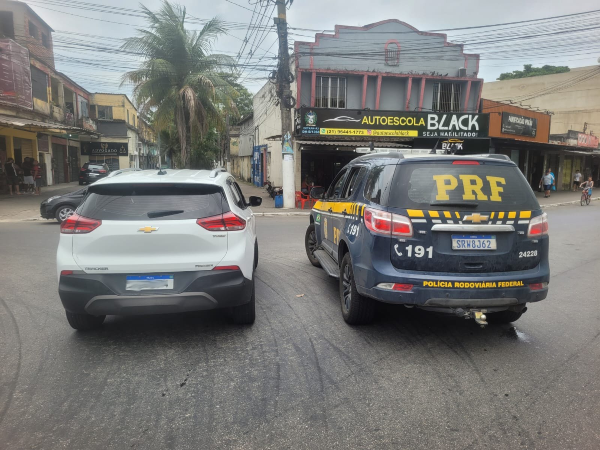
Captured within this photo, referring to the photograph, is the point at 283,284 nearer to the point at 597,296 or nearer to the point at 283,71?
the point at 597,296

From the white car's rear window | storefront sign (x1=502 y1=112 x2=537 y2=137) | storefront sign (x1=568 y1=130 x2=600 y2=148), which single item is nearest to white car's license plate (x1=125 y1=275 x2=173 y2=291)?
the white car's rear window

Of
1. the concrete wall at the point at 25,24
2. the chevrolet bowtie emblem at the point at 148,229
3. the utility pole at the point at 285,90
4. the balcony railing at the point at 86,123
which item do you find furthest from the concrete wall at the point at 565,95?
the chevrolet bowtie emblem at the point at 148,229

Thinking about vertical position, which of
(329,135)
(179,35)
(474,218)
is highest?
(179,35)

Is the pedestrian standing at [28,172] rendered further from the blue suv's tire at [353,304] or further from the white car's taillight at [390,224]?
the white car's taillight at [390,224]

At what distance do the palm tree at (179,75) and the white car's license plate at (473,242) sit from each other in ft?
58.5

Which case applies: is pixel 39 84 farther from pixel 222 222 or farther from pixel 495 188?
pixel 495 188

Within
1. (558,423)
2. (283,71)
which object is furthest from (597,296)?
(283,71)

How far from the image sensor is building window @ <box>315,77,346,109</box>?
2106cm

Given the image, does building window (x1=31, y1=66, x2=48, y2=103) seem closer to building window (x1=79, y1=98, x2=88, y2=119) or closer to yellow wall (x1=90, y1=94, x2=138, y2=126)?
building window (x1=79, y1=98, x2=88, y2=119)

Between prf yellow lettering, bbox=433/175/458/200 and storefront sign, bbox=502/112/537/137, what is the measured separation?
71.6ft

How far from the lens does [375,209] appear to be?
402cm

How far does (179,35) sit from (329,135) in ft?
28.6

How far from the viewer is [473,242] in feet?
12.3

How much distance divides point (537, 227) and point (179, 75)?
1987 centimetres
